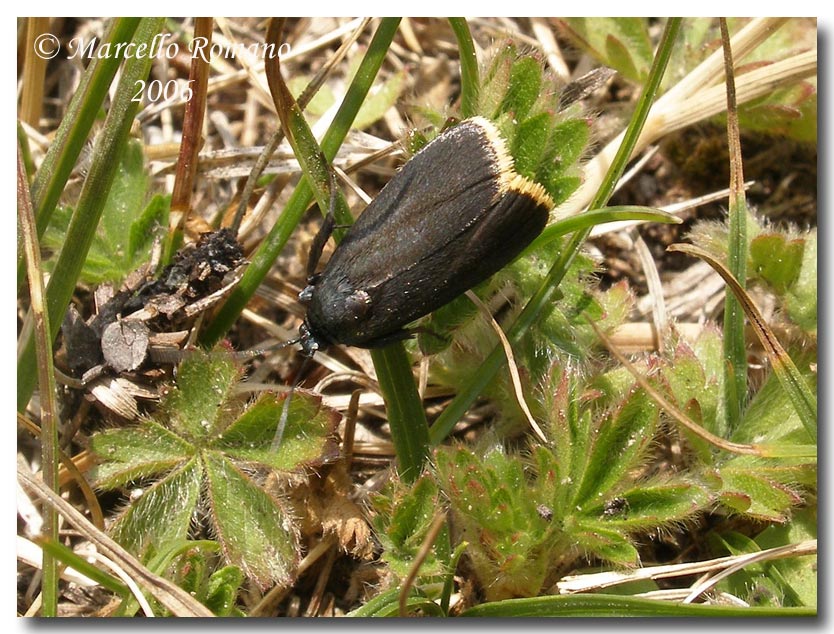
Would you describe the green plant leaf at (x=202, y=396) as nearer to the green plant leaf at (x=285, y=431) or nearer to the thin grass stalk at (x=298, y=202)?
the green plant leaf at (x=285, y=431)

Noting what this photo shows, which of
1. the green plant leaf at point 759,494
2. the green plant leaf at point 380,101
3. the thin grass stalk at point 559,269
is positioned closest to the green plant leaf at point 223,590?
the thin grass stalk at point 559,269

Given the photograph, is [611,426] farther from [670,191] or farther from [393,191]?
[670,191]

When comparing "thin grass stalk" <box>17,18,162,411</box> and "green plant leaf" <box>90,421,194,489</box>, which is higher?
"thin grass stalk" <box>17,18,162,411</box>

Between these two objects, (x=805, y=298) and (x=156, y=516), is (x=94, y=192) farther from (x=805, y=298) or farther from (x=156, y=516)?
(x=805, y=298)

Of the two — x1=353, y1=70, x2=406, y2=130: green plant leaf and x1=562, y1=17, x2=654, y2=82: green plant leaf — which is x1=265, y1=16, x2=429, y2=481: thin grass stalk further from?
x1=562, y1=17, x2=654, y2=82: green plant leaf

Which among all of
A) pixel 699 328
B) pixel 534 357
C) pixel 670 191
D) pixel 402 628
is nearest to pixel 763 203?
pixel 670 191

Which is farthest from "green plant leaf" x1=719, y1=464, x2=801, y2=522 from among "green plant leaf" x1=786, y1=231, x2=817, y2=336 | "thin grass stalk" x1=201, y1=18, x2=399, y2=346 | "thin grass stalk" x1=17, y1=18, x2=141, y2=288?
"thin grass stalk" x1=17, y1=18, x2=141, y2=288
